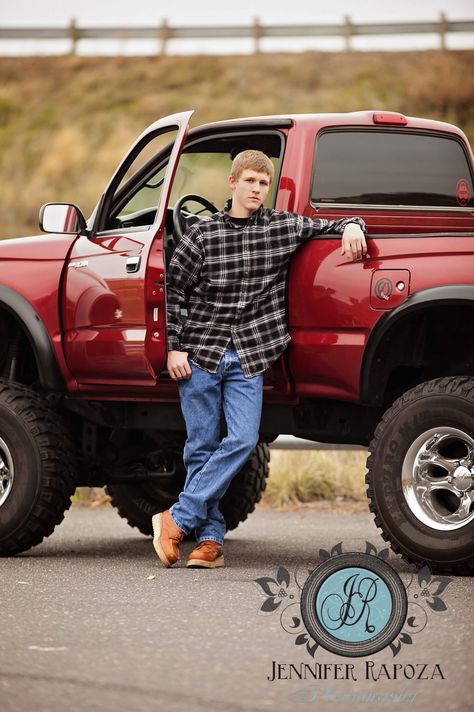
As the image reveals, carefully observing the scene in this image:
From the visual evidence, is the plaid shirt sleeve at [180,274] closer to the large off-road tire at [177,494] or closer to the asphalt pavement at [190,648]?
the asphalt pavement at [190,648]

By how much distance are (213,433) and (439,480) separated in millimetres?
1131

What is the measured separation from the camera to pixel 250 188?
21.7 feet

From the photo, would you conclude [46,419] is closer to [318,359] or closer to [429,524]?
[318,359]

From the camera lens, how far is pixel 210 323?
667 centimetres

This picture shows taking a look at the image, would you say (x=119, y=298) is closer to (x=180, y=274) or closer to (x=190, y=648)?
(x=180, y=274)

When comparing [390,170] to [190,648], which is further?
[390,170]

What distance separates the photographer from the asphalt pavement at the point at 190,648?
13.0 ft

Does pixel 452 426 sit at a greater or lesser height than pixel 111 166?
lesser

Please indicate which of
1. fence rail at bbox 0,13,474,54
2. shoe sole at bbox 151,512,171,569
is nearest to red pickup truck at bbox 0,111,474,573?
shoe sole at bbox 151,512,171,569

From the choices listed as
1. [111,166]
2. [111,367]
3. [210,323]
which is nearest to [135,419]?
[111,367]

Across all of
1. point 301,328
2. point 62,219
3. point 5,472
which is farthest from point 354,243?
point 5,472

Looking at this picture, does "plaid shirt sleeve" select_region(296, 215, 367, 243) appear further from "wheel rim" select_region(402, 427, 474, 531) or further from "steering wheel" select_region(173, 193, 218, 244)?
"wheel rim" select_region(402, 427, 474, 531)

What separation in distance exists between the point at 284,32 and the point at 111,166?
296 inches

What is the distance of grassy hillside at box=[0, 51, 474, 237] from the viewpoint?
35094 mm
